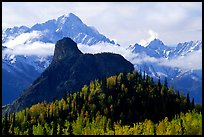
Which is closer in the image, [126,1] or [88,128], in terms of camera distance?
[126,1]

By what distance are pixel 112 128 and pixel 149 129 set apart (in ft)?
86.3

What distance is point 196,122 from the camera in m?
163

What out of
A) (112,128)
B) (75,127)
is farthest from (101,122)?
(75,127)

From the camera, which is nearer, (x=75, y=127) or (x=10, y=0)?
(x=10, y=0)

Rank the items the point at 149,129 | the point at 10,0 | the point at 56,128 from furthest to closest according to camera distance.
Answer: the point at 56,128 < the point at 149,129 < the point at 10,0

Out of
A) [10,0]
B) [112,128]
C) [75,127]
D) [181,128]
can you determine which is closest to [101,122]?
[112,128]

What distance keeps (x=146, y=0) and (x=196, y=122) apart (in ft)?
477

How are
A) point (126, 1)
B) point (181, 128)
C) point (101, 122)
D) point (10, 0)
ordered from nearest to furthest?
point (126, 1)
point (10, 0)
point (181, 128)
point (101, 122)

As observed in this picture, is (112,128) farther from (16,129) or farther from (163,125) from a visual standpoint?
(16,129)

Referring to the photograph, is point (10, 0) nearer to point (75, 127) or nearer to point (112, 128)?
point (75, 127)

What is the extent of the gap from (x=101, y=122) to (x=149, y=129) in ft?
102

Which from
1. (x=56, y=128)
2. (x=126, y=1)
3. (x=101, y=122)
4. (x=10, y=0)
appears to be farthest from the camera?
(x=101, y=122)

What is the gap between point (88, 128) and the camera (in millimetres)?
181000

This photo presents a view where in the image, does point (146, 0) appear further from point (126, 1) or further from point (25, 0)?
point (25, 0)
